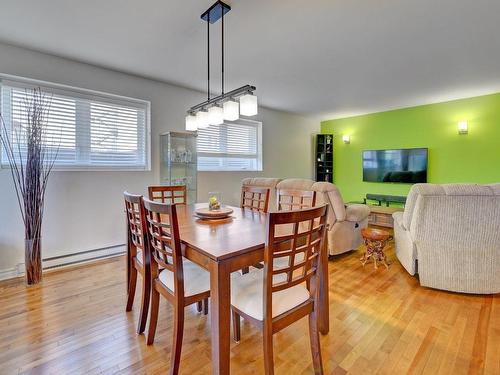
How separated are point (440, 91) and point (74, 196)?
5.53m

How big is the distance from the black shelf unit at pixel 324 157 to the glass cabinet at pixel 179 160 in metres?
3.46

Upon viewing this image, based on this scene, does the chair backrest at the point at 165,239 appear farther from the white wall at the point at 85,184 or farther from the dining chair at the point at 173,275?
the white wall at the point at 85,184

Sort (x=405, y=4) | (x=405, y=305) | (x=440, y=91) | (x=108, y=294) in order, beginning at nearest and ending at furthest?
(x=405, y=4) < (x=405, y=305) < (x=108, y=294) < (x=440, y=91)

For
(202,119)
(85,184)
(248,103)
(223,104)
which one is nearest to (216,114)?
(223,104)

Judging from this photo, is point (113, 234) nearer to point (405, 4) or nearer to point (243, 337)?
point (243, 337)

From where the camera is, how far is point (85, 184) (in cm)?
321

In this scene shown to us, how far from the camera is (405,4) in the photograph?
207 cm

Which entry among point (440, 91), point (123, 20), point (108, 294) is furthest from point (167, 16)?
point (440, 91)

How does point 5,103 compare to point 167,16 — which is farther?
point 5,103

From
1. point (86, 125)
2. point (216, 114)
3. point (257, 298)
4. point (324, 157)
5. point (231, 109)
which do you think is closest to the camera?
point (257, 298)

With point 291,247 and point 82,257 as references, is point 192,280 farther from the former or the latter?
point 82,257

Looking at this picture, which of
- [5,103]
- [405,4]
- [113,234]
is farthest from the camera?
[113,234]

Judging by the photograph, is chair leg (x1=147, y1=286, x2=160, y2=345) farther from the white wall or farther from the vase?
the white wall

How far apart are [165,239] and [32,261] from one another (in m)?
2.09
